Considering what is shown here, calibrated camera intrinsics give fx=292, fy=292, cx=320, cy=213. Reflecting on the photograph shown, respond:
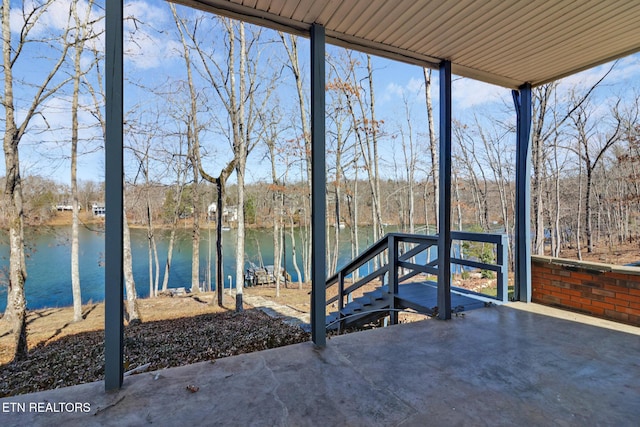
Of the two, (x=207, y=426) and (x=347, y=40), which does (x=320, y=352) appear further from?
(x=347, y=40)

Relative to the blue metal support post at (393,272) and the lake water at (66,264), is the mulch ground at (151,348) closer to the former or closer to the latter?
the blue metal support post at (393,272)

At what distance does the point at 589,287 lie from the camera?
3248 mm

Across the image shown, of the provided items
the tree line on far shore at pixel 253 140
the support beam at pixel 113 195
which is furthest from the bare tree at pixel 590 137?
the support beam at pixel 113 195

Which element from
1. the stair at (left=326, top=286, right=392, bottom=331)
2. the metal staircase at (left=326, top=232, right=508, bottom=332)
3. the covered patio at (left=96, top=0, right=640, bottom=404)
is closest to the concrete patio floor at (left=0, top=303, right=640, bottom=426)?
the covered patio at (left=96, top=0, right=640, bottom=404)

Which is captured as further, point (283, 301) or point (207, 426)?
point (283, 301)

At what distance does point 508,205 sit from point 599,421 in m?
16.8

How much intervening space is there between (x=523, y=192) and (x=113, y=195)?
432 centimetres

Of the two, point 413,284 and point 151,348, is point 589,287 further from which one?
point 151,348

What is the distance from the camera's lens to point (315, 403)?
5.57 ft

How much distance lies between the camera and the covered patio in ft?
5.48

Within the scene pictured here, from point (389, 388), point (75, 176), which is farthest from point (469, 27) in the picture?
point (75, 176)

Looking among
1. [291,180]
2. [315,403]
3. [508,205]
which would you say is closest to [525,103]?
[315,403]

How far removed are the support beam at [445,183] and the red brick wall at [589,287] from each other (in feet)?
5.07

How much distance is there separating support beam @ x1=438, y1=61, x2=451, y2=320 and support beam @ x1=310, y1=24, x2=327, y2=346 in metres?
1.40
